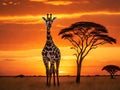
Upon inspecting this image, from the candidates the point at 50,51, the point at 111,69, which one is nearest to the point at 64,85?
the point at 50,51

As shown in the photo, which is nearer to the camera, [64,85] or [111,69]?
[64,85]

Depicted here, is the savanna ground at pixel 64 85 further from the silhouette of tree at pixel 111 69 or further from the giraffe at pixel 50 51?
the silhouette of tree at pixel 111 69

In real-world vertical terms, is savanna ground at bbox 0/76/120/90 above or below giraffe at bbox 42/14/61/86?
below

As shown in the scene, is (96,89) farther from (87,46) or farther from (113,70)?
(113,70)

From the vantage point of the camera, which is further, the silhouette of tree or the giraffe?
the silhouette of tree

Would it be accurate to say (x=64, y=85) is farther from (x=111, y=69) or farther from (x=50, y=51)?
(x=111, y=69)

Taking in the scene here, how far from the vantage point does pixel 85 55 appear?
2079 inches

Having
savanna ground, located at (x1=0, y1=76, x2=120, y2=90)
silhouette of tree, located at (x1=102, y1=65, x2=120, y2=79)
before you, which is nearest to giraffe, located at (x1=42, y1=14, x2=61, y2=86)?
savanna ground, located at (x1=0, y1=76, x2=120, y2=90)

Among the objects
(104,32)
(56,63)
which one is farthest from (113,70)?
(56,63)

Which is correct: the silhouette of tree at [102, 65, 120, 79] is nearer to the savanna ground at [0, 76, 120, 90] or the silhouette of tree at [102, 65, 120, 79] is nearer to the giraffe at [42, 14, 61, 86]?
the savanna ground at [0, 76, 120, 90]

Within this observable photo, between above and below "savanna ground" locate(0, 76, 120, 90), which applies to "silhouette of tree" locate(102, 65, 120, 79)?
above

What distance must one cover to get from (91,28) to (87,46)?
7.99 ft

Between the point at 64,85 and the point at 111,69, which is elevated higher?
the point at 111,69

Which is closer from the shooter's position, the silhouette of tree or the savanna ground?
the savanna ground
